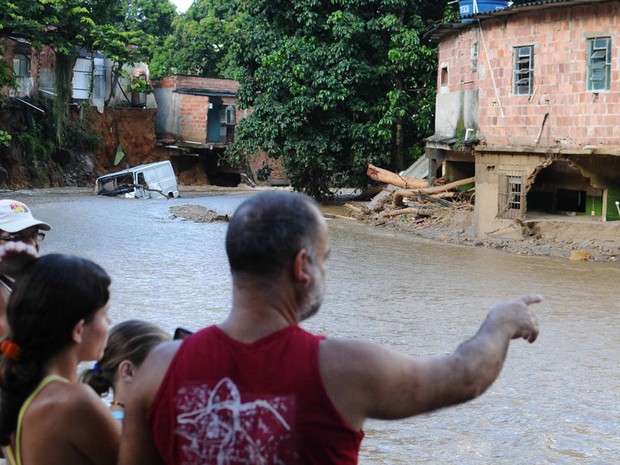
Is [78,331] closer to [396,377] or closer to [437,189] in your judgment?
[396,377]

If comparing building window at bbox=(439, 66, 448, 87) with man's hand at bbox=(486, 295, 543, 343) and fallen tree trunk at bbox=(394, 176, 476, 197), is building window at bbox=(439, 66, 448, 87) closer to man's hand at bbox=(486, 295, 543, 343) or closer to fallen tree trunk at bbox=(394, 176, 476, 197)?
fallen tree trunk at bbox=(394, 176, 476, 197)

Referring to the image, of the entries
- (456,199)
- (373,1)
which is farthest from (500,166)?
(373,1)

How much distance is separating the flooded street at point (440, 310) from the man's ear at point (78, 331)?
4.14 meters

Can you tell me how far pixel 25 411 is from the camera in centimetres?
275

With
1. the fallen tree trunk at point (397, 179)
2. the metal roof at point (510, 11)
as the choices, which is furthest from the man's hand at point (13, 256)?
the fallen tree trunk at point (397, 179)

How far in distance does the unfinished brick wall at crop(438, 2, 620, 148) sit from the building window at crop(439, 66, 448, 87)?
7.90 ft

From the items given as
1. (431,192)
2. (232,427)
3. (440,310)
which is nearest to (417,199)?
(431,192)

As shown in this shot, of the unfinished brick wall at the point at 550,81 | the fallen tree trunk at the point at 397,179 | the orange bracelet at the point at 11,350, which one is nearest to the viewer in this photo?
the orange bracelet at the point at 11,350

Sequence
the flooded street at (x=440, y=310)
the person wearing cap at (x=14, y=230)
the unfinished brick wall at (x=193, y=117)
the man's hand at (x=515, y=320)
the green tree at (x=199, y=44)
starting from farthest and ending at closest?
the green tree at (x=199, y=44) → the unfinished brick wall at (x=193, y=117) → the flooded street at (x=440, y=310) → the person wearing cap at (x=14, y=230) → the man's hand at (x=515, y=320)

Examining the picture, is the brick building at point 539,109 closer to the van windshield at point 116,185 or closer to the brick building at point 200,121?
the van windshield at point 116,185

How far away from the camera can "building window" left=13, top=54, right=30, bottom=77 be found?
36.7m

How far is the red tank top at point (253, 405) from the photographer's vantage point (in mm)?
2279

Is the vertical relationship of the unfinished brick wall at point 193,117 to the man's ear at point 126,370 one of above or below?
above

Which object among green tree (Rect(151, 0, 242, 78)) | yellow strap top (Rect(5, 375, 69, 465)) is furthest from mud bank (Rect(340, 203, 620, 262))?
green tree (Rect(151, 0, 242, 78))
